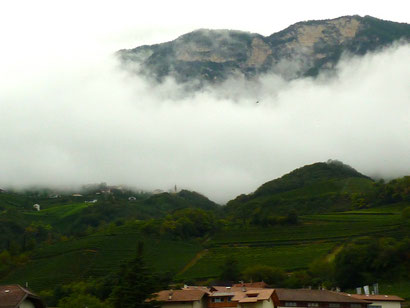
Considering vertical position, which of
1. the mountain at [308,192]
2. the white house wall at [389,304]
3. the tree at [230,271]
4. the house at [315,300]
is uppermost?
the mountain at [308,192]

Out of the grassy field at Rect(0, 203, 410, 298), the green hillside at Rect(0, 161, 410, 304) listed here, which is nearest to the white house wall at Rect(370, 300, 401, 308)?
Result: the green hillside at Rect(0, 161, 410, 304)

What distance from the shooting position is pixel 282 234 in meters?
113

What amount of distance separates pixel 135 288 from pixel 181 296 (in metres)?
13.9

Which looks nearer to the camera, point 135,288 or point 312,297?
point 135,288

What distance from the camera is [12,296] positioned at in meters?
41.8

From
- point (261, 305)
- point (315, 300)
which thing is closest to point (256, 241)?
point (315, 300)

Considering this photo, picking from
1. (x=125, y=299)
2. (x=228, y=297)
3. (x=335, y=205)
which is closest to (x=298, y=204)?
(x=335, y=205)

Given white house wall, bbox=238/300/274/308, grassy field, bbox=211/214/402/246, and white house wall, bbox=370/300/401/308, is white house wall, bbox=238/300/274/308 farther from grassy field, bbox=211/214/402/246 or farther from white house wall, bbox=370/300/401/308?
grassy field, bbox=211/214/402/246

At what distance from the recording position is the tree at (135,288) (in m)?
46.9

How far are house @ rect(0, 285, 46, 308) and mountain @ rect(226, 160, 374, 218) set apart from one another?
3399 inches

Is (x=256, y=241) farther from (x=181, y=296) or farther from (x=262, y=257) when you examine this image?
(x=181, y=296)

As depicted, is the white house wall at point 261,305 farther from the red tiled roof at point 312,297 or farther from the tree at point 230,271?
the tree at point 230,271

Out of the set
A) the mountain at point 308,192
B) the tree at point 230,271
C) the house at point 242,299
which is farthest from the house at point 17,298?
the mountain at point 308,192

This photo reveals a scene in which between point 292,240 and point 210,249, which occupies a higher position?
point 292,240
